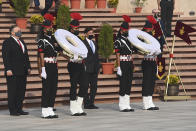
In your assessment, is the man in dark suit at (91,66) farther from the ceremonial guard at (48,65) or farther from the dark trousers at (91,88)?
the ceremonial guard at (48,65)

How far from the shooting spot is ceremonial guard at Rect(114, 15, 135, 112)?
15.4m

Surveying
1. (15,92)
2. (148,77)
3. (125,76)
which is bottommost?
(15,92)

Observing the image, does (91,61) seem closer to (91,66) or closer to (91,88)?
(91,66)

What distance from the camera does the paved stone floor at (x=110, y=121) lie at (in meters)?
12.7

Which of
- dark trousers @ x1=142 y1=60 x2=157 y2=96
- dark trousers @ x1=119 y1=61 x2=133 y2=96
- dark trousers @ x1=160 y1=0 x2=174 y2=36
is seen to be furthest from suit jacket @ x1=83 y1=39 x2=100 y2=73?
dark trousers @ x1=160 y1=0 x2=174 y2=36

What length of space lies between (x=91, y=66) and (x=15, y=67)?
2.36m

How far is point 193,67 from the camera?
19562 mm

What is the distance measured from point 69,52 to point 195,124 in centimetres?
315

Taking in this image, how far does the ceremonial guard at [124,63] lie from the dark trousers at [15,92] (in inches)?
91.7

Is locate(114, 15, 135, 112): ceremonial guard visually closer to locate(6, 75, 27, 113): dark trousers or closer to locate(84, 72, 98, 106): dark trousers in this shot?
locate(84, 72, 98, 106): dark trousers

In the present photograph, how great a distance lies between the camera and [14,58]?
14812 millimetres

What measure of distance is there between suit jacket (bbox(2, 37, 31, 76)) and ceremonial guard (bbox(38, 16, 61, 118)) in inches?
33.9

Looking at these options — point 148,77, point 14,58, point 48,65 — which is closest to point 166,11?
point 148,77

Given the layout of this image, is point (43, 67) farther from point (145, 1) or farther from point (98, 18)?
point (145, 1)
